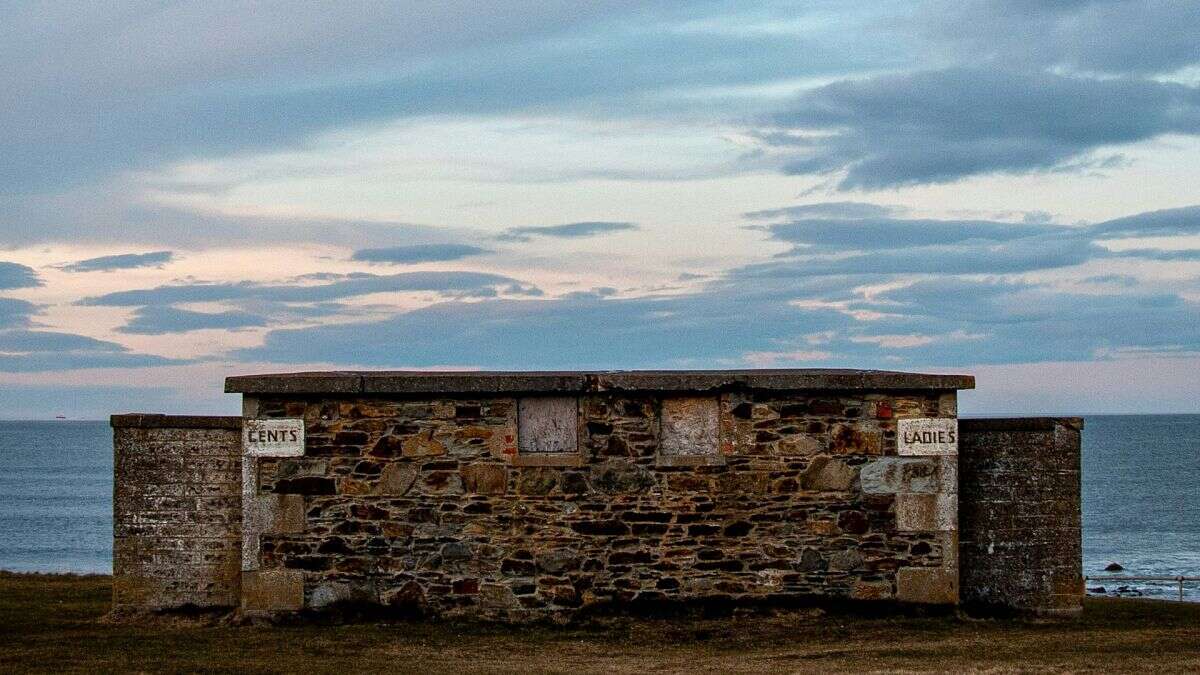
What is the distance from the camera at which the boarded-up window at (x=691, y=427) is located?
14.9 metres

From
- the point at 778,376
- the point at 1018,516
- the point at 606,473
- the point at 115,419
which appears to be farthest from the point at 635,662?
the point at 115,419

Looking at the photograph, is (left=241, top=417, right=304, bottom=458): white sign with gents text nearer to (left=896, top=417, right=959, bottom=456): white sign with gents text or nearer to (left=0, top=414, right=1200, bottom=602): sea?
(left=896, top=417, right=959, bottom=456): white sign with gents text

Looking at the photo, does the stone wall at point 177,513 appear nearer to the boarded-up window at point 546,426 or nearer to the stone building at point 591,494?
the stone building at point 591,494

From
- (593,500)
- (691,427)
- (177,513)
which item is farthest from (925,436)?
(177,513)

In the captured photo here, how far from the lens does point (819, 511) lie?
14.8 metres

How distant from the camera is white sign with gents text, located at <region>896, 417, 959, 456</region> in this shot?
48.7ft

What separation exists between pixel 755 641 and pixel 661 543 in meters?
1.47

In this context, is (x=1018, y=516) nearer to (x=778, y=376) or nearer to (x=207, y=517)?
(x=778, y=376)

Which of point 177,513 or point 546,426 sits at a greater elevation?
point 546,426

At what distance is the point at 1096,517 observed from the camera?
56.2m

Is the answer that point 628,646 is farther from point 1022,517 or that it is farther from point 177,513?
point 177,513

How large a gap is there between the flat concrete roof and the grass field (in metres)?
2.20

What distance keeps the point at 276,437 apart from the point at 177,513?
1305mm

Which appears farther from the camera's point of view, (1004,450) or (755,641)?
(1004,450)
